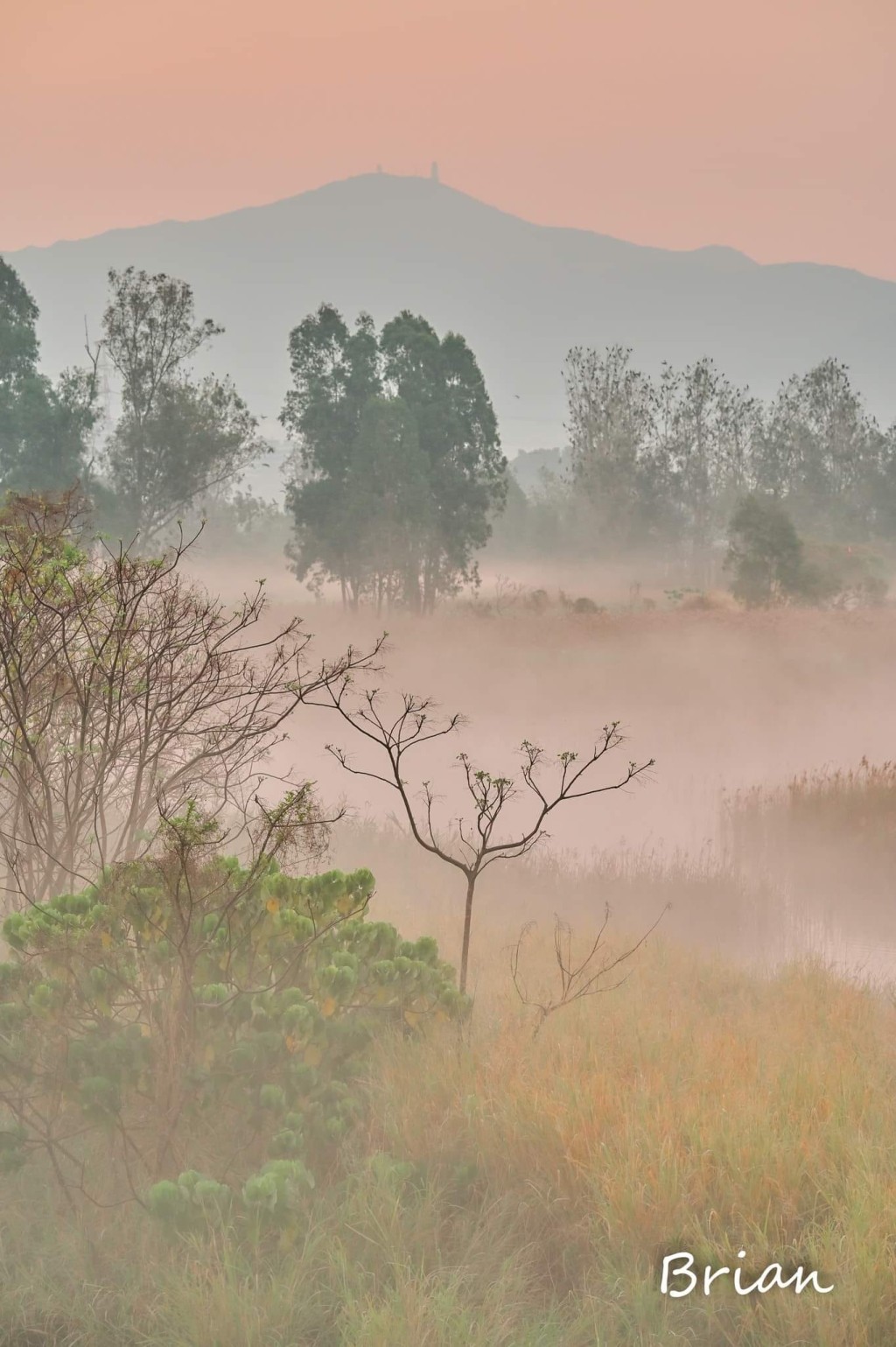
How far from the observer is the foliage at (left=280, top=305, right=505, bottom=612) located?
115ft

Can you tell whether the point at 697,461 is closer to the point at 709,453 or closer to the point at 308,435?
the point at 709,453

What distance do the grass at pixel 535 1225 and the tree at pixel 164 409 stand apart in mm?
22693

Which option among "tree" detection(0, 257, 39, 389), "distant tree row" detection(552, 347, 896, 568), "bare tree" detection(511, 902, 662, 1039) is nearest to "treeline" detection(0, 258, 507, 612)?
"tree" detection(0, 257, 39, 389)

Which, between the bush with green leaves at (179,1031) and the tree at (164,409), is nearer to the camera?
the bush with green leaves at (179,1031)

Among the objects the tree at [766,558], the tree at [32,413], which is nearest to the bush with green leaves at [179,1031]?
the tree at [32,413]

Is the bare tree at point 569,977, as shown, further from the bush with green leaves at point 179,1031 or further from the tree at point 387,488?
the tree at point 387,488

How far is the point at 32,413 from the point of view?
28.7 meters

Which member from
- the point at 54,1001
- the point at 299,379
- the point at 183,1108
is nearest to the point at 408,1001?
the point at 183,1108

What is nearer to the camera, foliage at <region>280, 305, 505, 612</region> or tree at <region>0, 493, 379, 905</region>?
tree at <region>0, 493, 379, 905</region>

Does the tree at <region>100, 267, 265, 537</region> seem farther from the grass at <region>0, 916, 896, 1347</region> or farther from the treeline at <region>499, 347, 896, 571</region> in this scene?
the treeline at <region>499, 347, 896, 571</region>

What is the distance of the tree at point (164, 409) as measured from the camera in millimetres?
27500

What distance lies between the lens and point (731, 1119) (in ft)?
17.7

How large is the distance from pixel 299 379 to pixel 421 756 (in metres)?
17.9

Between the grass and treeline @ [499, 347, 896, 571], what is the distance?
2321 inches
